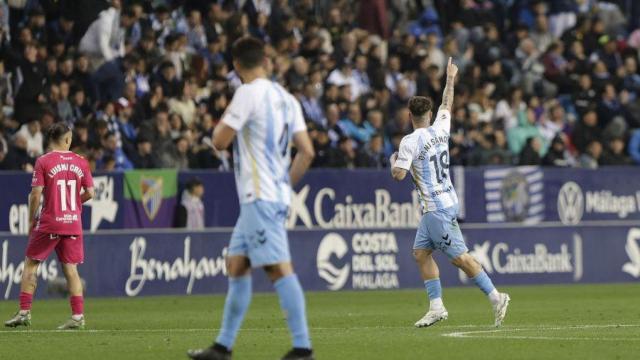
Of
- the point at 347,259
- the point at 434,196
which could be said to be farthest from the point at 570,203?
the point at 434,196

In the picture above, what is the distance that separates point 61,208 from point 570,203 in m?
14.5

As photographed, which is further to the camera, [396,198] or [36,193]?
[396,198]

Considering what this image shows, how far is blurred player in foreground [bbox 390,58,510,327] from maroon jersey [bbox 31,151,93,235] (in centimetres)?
344

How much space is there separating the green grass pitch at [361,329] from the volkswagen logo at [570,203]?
15.9 ft

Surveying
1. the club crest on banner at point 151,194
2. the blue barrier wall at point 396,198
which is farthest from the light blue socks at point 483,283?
the club crest on banner at point 151,194

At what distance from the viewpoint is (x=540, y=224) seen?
2753cm

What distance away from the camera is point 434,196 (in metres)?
15.9

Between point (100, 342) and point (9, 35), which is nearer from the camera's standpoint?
point (100, 342)

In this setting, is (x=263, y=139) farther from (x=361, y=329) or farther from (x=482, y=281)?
(x=482, y=281)

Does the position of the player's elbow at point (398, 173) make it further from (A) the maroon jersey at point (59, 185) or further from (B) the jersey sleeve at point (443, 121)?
(A) the maroon jersey at point (59, 185)

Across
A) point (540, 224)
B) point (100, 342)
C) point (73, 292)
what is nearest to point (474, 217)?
point (540, 224)

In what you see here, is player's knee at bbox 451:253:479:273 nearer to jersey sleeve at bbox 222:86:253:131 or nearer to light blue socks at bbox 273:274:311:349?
light blue socks at bbox 273:274:311:349

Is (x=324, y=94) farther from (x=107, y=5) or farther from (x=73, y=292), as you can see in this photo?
(x=73, y=292)

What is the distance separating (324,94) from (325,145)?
182 centimetres
